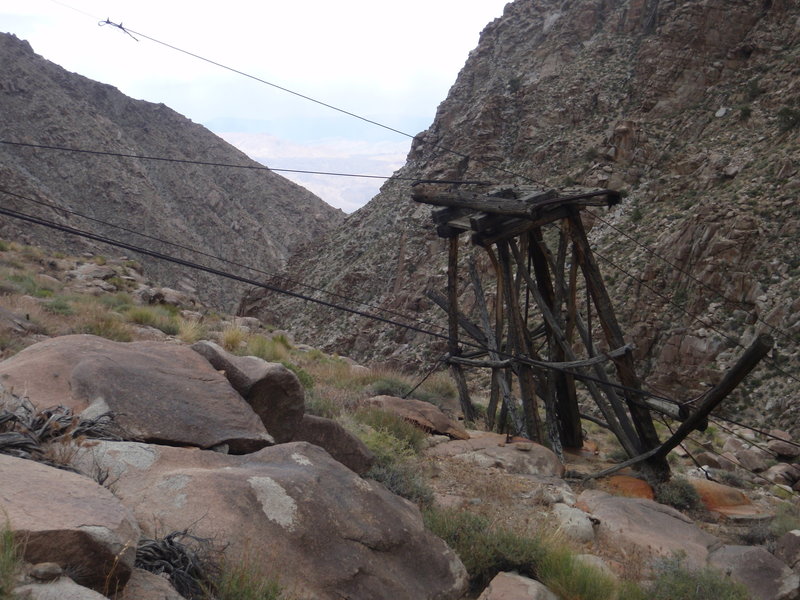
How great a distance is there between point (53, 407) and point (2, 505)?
1.71 meters

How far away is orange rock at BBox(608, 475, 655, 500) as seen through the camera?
346 inches

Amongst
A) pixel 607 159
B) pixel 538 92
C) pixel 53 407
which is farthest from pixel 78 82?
pixel 53 407

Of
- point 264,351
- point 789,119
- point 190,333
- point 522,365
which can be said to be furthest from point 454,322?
point 789,119

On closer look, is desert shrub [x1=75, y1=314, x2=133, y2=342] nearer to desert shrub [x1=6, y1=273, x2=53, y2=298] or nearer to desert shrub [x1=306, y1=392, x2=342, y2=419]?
desert shrub [x1=306, y1=392, x2=342, y2=419]

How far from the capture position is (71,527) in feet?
8.96

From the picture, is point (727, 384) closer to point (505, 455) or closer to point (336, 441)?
point (505, 455)

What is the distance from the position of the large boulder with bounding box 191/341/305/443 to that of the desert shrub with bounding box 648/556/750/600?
3.45 meters

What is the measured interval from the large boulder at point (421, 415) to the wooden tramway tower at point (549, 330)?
93 centimetres

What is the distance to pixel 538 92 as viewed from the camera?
34.8 meters

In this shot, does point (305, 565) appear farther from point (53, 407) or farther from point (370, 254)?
point (370, 254)

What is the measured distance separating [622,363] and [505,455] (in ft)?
7.48

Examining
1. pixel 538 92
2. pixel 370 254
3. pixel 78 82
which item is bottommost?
pixel 370 254

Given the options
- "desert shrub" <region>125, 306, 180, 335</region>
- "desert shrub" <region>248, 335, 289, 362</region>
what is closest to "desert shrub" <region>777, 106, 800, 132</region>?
"desert shrub" <region>248, 335, 289, 362</region>

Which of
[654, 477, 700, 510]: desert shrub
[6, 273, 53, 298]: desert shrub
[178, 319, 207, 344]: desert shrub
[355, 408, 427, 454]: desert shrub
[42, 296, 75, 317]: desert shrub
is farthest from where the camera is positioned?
[6, 273, 53, 298]: desert shrub
